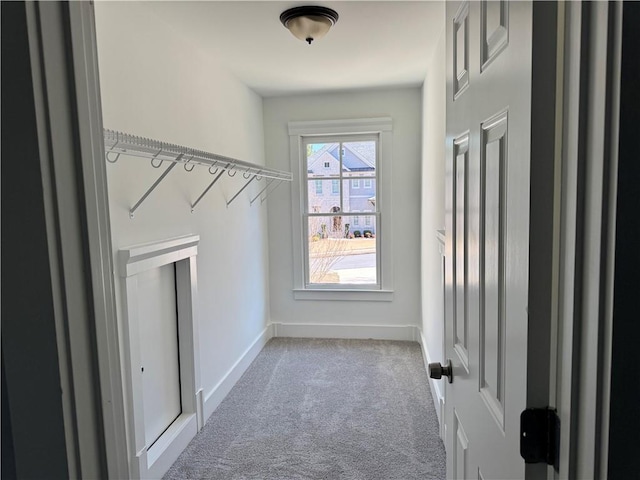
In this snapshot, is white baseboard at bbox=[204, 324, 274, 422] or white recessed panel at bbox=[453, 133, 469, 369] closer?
white recessed panel at bbox=[453, 133, 469, 369]

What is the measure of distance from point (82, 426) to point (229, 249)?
9.02ft

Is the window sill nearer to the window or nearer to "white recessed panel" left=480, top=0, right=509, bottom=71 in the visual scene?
the window

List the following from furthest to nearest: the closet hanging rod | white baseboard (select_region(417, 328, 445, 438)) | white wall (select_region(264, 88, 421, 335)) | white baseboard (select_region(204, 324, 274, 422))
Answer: white wall (select_region(264, 88, 421, 335)) → white baseboard (select_region(204, 324, 274, 422)) → white baseboard (select_region(417, 328, 445, 438)) → the closet hanging rod

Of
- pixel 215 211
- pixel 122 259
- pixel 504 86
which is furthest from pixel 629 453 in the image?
pixel 215 211

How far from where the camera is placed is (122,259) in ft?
6.31

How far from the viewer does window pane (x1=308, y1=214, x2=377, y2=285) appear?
4.37m

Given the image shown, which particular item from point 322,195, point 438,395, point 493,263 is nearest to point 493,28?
point 493,263

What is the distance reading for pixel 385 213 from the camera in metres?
4.23

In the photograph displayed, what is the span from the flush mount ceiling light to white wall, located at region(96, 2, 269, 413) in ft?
2.28

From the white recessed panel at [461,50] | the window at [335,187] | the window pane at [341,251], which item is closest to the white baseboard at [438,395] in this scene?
the window pane at [341,251]

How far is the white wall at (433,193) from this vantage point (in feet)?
8.97

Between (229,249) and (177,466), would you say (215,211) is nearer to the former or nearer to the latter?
(229,249)

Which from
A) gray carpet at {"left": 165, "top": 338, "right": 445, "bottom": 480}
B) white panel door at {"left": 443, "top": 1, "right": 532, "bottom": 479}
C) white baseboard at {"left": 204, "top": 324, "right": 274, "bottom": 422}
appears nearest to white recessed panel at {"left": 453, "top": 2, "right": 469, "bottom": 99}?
white panel door at {"left": 443, "top": 1, "right": 532, "bottom": 479}

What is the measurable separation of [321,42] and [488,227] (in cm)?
228
